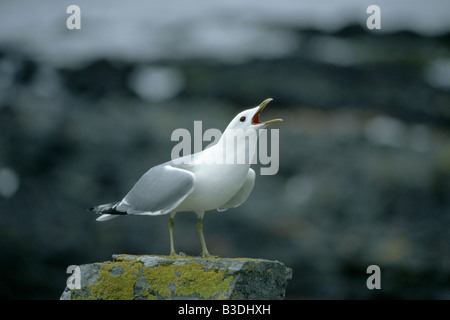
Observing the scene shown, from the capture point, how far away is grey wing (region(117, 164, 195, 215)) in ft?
14.3

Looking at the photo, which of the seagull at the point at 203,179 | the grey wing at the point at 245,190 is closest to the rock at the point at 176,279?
the seagull at the point at 203,179

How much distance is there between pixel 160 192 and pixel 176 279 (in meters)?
0.71

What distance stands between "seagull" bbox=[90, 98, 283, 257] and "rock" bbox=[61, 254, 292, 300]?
1.20 ft

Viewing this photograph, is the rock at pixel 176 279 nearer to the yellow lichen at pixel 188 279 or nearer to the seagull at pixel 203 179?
the yellow lichen at pixel 188 279

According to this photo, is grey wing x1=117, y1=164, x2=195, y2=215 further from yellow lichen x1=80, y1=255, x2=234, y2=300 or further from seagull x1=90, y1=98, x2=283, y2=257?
yellow lichen x1=80, y1=255, x2=234, y2=300

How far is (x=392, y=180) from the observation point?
12.7 metres

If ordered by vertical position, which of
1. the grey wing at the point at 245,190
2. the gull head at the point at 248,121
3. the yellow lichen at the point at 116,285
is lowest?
the yellow lichen at the point at 116,285

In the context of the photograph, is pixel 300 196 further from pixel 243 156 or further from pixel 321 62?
pixel 243 156

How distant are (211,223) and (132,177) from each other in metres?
1.96

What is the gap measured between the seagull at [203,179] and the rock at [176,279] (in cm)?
37

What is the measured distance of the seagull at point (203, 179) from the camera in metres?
4.37

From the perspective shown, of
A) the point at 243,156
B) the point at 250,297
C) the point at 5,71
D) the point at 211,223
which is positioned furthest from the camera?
the point at 5,71

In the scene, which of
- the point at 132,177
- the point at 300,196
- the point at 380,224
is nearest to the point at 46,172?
the point at 132,177

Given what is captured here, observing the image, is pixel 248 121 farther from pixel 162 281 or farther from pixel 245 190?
pixel 162 281
